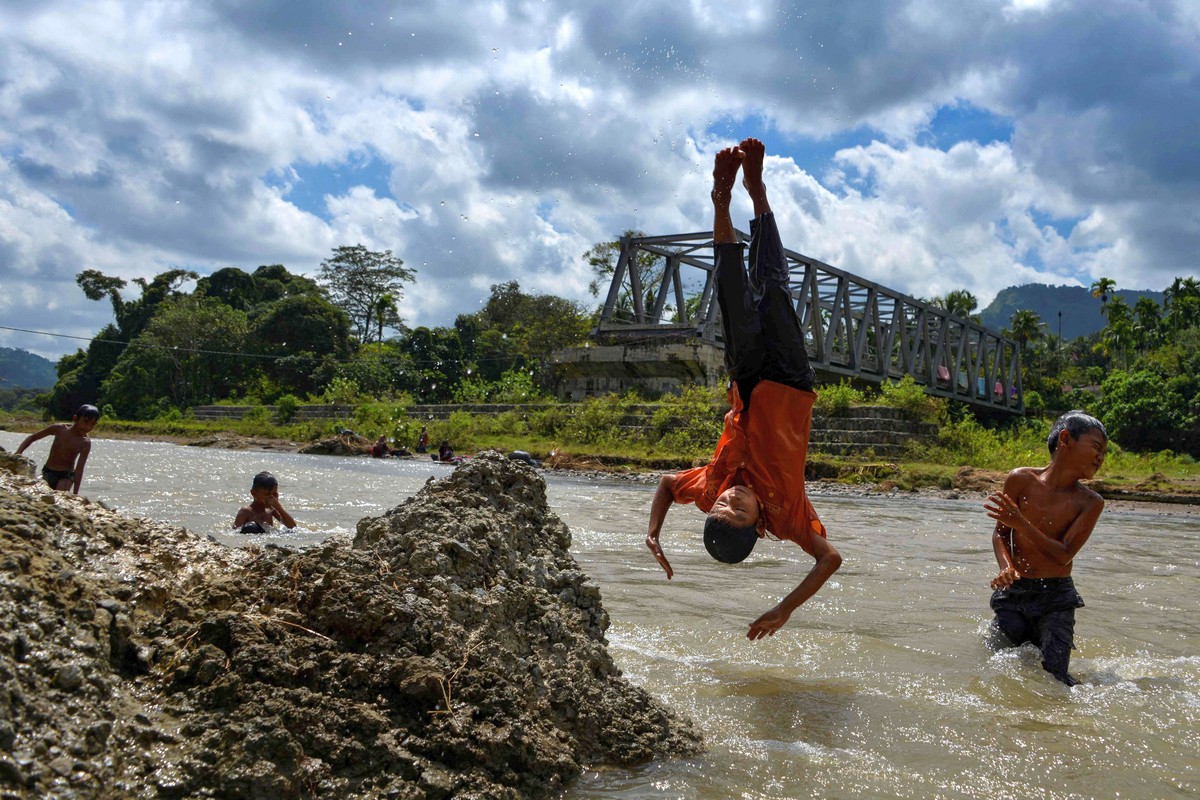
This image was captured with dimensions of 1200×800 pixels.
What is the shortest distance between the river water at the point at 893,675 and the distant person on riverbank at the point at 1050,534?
184 mm

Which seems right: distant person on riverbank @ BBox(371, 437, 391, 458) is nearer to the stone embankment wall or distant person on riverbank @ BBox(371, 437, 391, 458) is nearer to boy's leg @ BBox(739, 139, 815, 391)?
the stone embankment wall

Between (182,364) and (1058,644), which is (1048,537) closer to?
(1058,644)

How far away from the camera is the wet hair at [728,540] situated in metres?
3.36

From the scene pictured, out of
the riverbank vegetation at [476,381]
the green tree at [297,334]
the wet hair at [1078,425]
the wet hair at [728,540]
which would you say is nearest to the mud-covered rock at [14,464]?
the wet hair at [728,540]

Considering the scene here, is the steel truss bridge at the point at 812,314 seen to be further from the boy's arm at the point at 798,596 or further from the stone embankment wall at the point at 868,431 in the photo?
the boy's arm at the point at 798,596

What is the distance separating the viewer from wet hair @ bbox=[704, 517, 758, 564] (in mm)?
3361

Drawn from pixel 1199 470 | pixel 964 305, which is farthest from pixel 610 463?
pixel 964 305

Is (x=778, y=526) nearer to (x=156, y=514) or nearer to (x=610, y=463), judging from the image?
(x=156, y=514)

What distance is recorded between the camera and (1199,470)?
24.2 meters

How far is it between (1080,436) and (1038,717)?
4.62 ft

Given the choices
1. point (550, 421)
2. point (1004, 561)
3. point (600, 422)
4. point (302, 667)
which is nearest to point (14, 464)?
point (302, 667)

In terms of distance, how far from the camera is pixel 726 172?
400 cm

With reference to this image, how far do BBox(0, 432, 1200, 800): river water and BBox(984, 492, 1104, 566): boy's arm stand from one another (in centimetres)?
65

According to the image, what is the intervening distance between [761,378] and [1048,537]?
6.09ft
